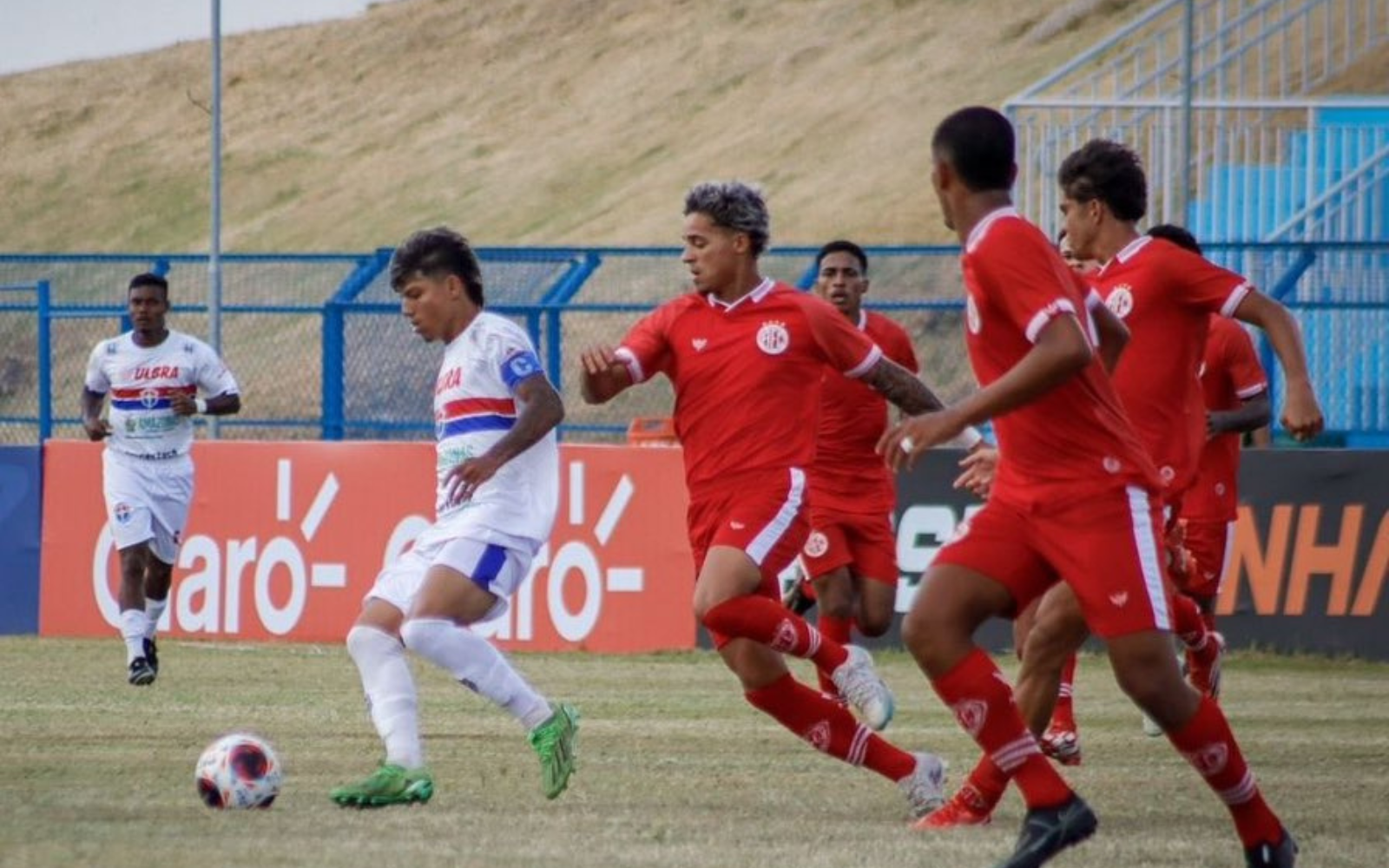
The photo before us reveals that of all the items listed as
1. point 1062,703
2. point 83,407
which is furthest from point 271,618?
point 1062,703

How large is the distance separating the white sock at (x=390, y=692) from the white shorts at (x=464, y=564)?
0.52 feet

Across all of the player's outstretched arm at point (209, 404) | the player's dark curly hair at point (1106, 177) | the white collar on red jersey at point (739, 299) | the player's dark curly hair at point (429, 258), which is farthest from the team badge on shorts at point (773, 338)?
the player's outstretched arm at point (209, 404)

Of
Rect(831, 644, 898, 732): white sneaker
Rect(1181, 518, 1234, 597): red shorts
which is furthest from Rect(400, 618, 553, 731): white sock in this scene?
Rect(1181, 518, 1234, 597): red shorts

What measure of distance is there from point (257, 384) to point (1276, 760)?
19.6 metres

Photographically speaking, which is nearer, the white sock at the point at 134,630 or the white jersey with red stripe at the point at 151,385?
the white sock at the point at 134,630

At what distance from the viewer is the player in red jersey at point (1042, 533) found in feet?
24.1

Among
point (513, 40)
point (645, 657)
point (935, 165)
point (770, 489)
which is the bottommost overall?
point (645, 657)

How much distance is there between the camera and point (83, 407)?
16.6m

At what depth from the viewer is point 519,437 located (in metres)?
9.37

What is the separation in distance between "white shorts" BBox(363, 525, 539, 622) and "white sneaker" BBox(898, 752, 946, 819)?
5.04ft

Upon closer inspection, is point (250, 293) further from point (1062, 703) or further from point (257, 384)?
point (1062, 703)

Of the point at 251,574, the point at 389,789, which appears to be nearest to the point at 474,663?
the point at 389,789

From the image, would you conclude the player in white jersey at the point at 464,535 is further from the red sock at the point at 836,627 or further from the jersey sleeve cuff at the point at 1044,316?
the red sock at the point at 836,627

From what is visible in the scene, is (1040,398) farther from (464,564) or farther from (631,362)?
(464,564)
